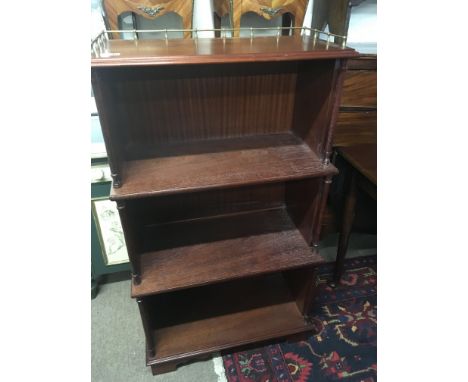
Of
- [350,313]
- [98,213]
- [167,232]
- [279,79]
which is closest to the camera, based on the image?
[279,79]

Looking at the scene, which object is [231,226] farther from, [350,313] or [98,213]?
[350,313]

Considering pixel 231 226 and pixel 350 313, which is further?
pixel 350 313

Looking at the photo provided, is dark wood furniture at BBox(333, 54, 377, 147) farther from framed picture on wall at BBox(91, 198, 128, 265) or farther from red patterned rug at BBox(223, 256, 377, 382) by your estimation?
framed picture on wall at BBox(91, 198, 128, 265)

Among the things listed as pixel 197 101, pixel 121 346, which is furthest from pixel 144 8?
pixel 121 346

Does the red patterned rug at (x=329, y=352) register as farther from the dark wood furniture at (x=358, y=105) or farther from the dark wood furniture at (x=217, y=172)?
the dark wood furniture at (x=358, y=105)

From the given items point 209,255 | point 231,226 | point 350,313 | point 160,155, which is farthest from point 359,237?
point 160,155

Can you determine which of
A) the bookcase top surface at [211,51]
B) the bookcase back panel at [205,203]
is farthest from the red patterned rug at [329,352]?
the bookcase top surface at [211,51]

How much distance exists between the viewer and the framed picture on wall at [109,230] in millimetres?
1478

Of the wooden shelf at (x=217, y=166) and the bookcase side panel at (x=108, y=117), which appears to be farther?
the wooden shelf at (x=217, y=166)

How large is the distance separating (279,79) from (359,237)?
50.5 inches

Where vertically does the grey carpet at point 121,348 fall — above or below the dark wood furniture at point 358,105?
below

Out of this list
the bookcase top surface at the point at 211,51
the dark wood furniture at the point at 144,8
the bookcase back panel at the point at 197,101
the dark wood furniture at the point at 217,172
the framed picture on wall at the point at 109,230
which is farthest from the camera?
the framed picture on wall at the point at 109,230

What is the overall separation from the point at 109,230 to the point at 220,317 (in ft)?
2.13

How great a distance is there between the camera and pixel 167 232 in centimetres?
134
